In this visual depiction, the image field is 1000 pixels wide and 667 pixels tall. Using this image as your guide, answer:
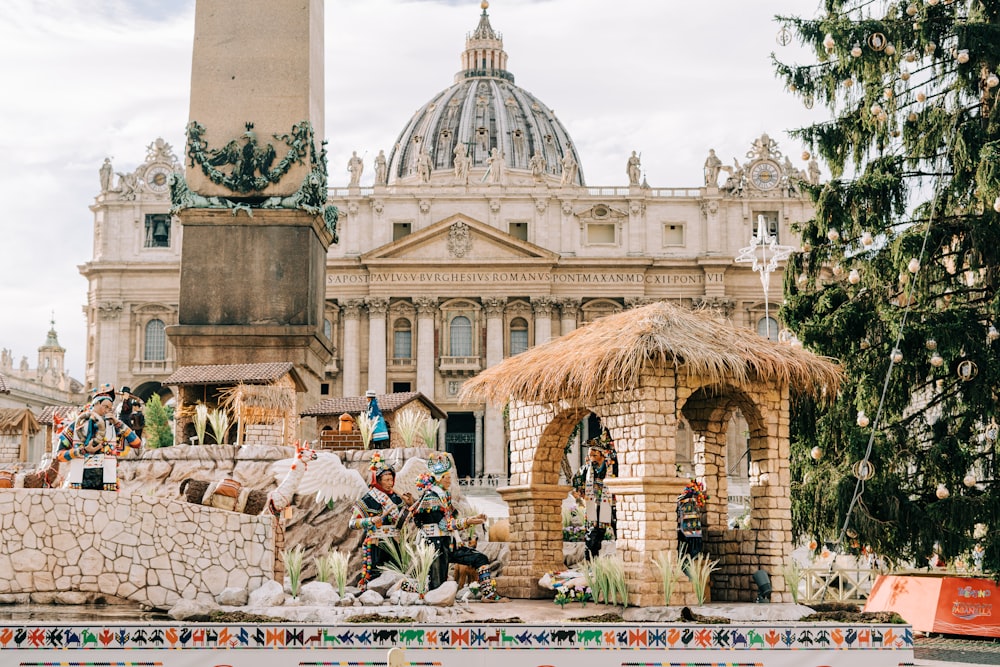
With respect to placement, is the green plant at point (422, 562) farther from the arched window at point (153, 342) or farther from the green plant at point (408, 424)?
the arched window at point (153, 342)

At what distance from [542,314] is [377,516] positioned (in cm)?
5412

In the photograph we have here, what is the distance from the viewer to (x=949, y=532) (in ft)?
51.0

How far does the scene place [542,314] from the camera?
2635 inches

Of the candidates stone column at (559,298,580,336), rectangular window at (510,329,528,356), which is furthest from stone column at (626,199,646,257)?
rectangular window at (510,329,528,356)

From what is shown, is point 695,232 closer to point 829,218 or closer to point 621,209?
point 621,209

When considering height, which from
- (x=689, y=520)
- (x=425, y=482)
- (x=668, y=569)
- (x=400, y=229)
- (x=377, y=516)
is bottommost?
(x=668, y=569)

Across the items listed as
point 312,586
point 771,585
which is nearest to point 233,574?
point 312,586

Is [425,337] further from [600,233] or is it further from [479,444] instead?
[600,233]

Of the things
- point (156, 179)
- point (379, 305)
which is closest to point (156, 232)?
point (156, 179)

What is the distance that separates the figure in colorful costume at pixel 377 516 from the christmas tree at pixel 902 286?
19.8 ft

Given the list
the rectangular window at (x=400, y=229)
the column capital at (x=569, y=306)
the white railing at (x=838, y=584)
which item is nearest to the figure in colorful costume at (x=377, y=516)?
the white railing at (x=838, y=584)

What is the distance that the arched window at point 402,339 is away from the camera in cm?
6781

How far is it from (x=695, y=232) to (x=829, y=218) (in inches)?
2018

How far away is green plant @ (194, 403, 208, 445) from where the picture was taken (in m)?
17.0
